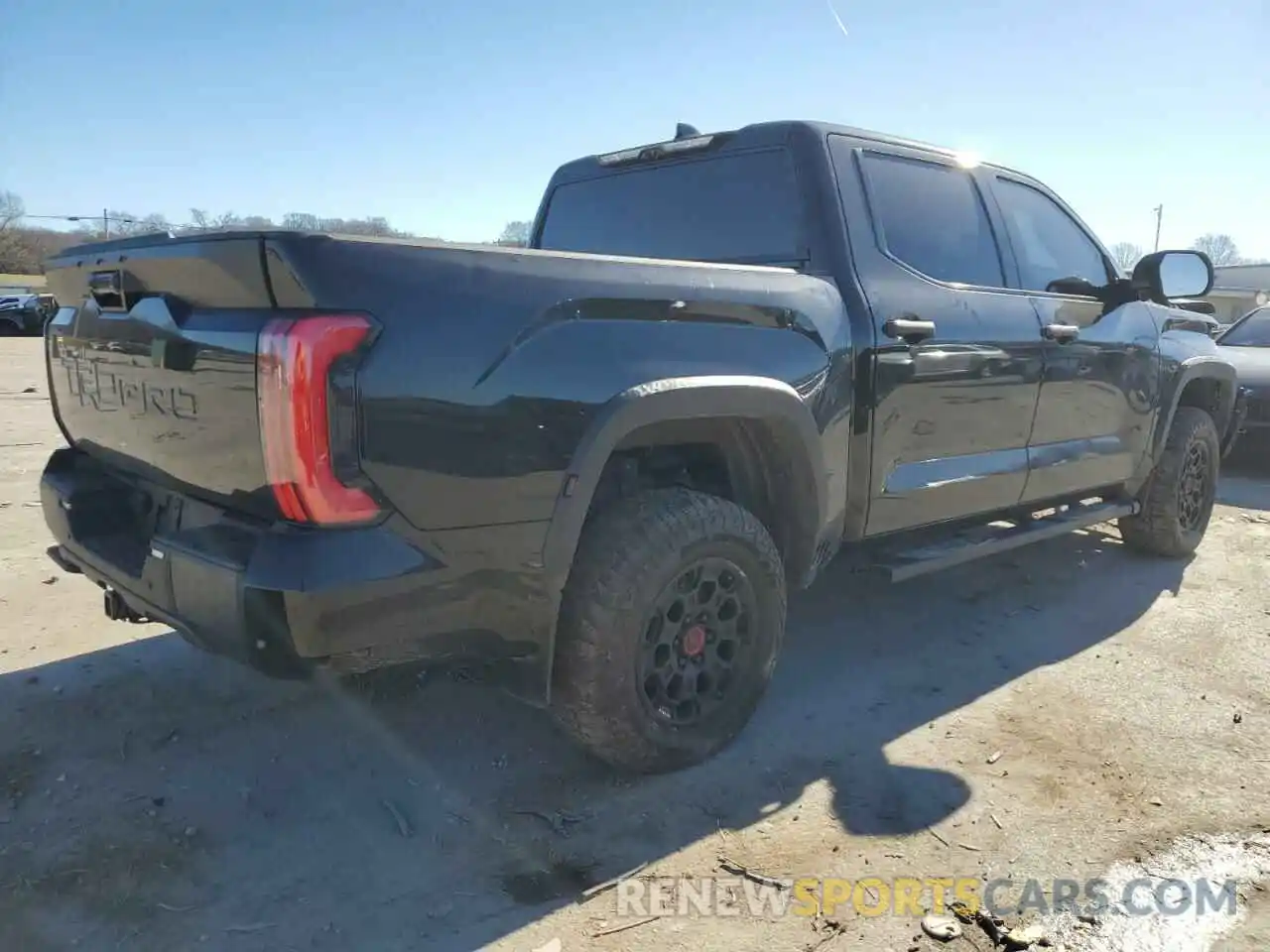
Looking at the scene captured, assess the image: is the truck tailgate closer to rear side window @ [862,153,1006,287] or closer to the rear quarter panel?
the rear quarter panel

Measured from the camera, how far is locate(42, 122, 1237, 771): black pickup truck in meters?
2.13

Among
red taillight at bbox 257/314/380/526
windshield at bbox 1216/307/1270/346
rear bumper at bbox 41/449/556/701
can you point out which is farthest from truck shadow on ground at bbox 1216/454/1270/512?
red taillight at bbox 257/314/380/526

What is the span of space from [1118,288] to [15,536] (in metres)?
6.04

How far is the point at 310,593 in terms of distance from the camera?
207 cm

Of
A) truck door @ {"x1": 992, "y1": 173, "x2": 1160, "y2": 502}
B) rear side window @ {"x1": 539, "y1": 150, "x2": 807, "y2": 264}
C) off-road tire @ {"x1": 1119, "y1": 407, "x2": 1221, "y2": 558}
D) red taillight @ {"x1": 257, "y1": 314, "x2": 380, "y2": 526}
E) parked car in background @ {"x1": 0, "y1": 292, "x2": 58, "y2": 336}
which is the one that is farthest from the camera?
parked car in background @ {"x1": 0, "y1": 292, "x2": 58, "y2": 336}

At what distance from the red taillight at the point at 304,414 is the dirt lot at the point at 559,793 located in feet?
3.36

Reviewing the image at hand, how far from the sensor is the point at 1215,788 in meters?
3.03

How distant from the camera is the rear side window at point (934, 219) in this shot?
364 centimetres

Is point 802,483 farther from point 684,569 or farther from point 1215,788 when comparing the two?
point 1215,788

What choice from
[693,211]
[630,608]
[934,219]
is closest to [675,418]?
[630,608]

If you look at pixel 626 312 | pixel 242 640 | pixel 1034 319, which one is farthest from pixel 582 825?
pixel 1034 319

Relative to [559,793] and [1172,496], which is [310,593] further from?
[1172,496]

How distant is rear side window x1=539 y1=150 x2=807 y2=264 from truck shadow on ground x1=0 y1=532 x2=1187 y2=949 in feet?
4.37

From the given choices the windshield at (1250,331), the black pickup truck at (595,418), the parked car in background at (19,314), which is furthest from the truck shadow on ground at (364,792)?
the parked car in background at (19,314)
